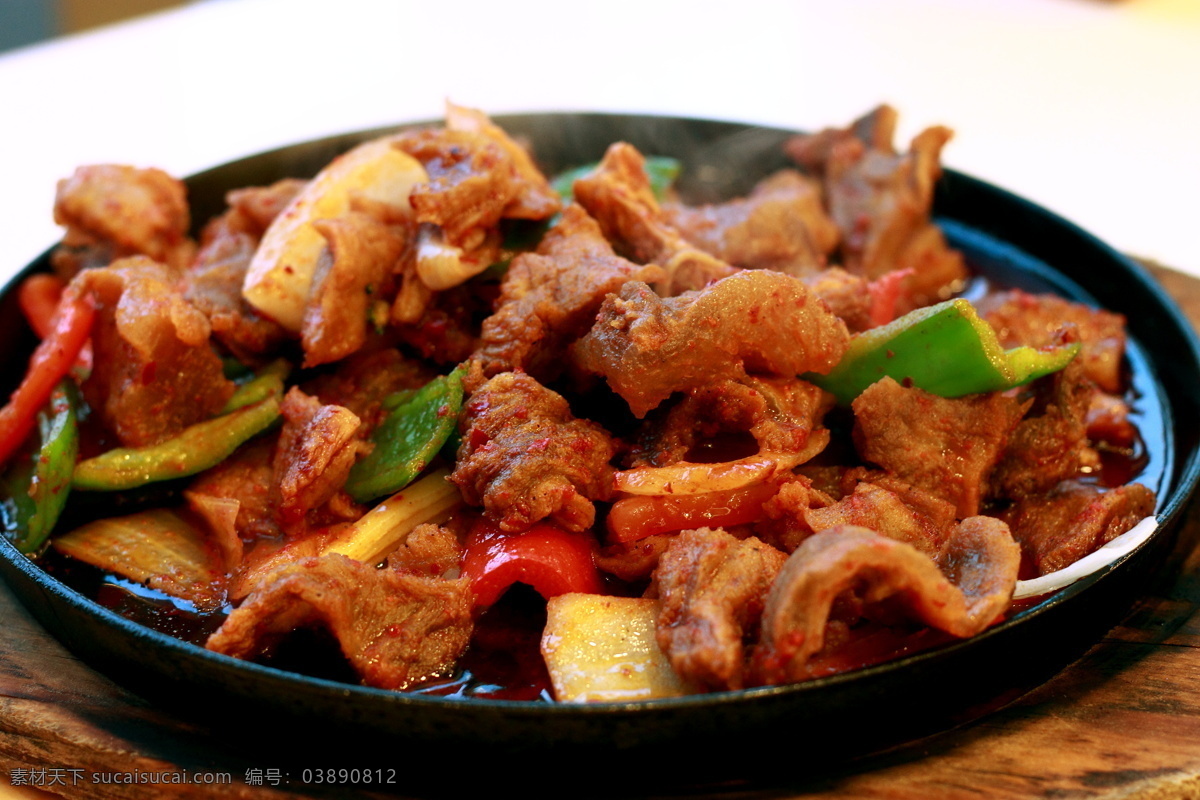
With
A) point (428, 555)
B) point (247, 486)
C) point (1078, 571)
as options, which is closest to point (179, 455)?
point (247, 486)

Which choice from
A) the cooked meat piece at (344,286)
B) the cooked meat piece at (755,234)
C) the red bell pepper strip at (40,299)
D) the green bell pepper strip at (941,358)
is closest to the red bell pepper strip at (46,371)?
the red bell pepper strip at (40,299)

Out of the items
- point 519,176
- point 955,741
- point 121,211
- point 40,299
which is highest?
point 519,176

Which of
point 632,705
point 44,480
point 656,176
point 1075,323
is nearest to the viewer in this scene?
point 632,705

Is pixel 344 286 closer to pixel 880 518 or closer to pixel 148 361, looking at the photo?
pixel 148 361

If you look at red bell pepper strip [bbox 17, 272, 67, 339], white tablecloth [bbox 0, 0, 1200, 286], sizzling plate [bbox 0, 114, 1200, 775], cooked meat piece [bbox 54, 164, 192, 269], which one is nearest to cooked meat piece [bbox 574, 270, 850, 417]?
sizzling plate [bbox 0, 114, 1200, 775]

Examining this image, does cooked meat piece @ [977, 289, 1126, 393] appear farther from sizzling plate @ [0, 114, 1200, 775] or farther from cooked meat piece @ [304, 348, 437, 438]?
cooked meat piece @ [304, 348, 437, 438]

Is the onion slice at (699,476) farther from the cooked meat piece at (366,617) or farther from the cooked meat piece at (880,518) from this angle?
the cooked meat piece at (366,617)
